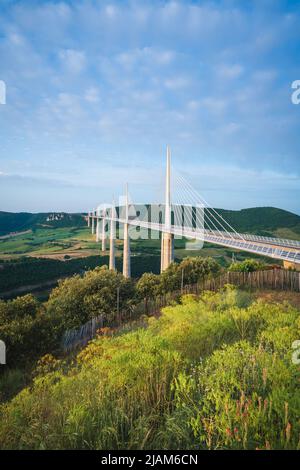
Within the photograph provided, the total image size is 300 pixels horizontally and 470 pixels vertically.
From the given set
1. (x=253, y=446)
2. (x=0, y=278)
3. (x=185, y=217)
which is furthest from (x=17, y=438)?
(x=0, y=278)

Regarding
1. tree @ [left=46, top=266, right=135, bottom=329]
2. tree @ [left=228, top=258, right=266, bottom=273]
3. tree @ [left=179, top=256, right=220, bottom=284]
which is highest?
tree @ [left=228, top=258, right=266, bottom=273]

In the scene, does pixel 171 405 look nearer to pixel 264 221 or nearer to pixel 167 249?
pixel 167 249

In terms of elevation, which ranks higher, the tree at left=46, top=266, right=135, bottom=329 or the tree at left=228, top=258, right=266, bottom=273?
the tree at left=228, top=258, right=266, bottom=273

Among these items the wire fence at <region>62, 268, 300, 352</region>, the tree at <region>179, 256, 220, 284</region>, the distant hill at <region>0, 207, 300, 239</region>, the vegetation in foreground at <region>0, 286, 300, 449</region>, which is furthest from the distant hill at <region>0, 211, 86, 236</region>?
the vegetation in foreground at <region>0, 286, 300, 449</region>

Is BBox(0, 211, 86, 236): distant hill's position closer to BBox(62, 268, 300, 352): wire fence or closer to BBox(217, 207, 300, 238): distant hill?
BBox(217, 207, 300, 238): distant hill

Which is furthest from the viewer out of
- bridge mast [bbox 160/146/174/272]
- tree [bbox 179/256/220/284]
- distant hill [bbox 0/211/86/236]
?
distant hill [bbox 0/211/86/236]
